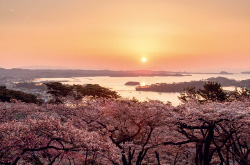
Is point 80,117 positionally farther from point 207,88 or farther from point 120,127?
point 207,88

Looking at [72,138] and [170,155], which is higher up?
[72,138]

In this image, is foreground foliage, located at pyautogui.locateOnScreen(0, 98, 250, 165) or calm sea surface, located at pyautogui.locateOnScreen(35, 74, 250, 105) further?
calm sea surface, located at pyautogui.locateOnScreen(35, 74, 250, 105)

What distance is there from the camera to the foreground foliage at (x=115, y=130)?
516 cm

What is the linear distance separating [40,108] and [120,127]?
6796mm

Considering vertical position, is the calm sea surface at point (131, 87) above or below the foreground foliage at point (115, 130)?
below

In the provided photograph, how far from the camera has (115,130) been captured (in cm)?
913

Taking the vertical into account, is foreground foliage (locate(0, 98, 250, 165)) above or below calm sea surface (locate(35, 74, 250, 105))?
above

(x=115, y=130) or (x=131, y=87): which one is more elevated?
(x=115, y=130)

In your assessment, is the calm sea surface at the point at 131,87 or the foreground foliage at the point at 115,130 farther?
the calm sea surface at the point at 131,87

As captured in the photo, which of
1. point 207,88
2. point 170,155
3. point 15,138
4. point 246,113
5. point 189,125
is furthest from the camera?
point 207,88

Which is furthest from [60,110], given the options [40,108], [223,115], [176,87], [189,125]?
[176,87]

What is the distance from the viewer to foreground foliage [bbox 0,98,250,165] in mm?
5160

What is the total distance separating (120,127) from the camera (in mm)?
9391

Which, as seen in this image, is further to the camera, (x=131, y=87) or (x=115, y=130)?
(x=131, y=87)
